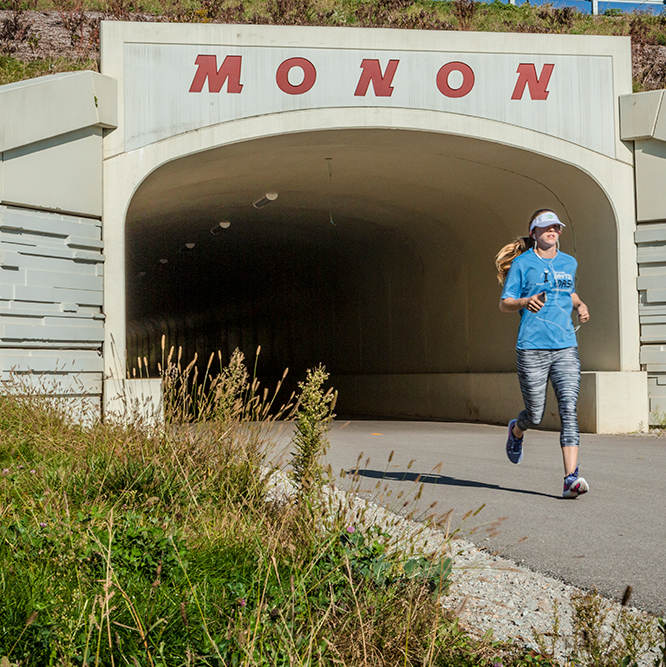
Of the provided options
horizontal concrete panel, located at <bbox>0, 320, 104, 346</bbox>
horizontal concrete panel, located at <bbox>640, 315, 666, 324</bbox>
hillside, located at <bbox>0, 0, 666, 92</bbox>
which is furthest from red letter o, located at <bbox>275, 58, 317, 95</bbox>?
horizontal concrete panel, located at <bbox>640, 315, 666, 324</bbox>

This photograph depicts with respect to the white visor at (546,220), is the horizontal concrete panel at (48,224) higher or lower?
higher

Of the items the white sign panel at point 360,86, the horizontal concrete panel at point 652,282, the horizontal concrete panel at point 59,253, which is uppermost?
the white sign panel at point 360,86

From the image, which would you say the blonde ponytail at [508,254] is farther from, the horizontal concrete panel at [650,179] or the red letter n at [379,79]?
the horizontal concrete panel at [650,179]

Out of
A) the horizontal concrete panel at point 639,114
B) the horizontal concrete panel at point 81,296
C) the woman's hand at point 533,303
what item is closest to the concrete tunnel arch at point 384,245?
the horizontal concrete panel at point 639,114

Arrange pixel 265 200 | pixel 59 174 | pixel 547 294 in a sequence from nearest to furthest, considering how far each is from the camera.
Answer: pixel 547 294 → pixel 59 174 → pixel 265 200

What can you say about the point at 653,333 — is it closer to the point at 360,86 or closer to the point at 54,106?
the point at 360,86

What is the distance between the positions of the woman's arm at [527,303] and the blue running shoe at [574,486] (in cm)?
112

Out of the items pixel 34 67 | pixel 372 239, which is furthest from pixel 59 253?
pixel 372 239

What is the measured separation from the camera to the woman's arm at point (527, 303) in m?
5.48

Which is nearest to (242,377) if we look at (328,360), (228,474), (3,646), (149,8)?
(228,474)

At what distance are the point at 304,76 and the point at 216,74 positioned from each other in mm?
1179

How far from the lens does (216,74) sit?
35.6 ft

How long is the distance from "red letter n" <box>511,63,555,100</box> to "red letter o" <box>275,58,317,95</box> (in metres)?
2.84

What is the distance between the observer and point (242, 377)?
4.43m
